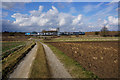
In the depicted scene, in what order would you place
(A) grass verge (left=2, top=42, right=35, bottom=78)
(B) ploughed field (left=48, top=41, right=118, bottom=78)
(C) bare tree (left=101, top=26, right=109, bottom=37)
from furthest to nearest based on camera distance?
(C) bare tree (left=101, top=26, right=109, bottom=37) < (A) grass verge (left=2, top=42, right=35, bottom=78) < (B) ploughed field (left=48, top=41, right=118, bottom=78)

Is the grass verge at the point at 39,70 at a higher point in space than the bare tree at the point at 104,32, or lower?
lower

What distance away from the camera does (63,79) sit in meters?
5.80

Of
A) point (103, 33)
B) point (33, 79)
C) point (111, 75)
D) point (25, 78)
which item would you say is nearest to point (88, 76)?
point (111, 75)

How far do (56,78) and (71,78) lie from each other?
108 centimetres

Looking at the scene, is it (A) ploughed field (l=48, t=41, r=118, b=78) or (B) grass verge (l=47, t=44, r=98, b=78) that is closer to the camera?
(B) grass verge (l=47, t=44, r=98, b=78)

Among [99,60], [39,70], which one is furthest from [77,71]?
[99,60]

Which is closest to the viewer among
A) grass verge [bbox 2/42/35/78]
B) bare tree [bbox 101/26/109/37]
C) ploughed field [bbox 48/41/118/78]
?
ploughed field [bbox 48/41/118/78]

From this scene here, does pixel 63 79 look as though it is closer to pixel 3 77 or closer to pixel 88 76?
pixel 88 76

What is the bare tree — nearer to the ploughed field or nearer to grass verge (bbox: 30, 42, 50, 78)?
the ploughed field

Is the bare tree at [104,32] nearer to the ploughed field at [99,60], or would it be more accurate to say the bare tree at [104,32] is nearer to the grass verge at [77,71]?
the ploughed field at [99,60]

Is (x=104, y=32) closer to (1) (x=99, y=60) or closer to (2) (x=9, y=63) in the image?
(1) (x=99, y=60)

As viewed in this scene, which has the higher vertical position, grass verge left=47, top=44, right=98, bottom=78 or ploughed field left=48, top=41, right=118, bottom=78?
ploughed field left=48, top=41, right=118, bottom=78

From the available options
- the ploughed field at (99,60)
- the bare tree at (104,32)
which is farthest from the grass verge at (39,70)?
the bare tree at (104,32)

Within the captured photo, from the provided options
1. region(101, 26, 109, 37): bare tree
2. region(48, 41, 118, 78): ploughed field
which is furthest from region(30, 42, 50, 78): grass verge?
region(101, 26, 109, 37): bare tree
